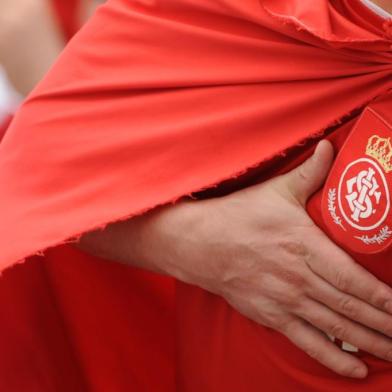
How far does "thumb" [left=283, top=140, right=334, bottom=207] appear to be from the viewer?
2.32 ft

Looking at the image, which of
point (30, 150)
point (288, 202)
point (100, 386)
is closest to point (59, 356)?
point (100, 386)

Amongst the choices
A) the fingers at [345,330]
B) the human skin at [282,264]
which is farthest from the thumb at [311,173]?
the fingers at [345,330]

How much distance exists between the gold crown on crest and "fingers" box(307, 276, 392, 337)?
13 cm

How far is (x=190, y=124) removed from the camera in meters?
0.77

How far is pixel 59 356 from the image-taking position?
0.97 m

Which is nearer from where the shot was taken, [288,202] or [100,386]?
[288,202]

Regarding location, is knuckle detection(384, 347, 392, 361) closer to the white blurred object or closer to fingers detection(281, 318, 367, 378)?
fingers detection(281, 318, 367, 378)

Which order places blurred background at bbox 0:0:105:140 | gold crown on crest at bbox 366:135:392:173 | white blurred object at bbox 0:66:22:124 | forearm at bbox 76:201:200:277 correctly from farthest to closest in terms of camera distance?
1. blurred background at bbox 0:0:105:140
2. white blurred object at bbox 0:66:22:124
3. forearm at bbox 76:201:200:277
4. gold crown on crest at bbox 366:135:392:173

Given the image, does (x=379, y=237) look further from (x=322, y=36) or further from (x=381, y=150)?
(x=322, y=36)

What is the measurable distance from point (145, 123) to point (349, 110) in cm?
21

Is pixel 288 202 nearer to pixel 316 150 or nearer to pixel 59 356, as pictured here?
pixel 316 150

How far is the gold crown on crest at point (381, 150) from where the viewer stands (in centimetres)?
66

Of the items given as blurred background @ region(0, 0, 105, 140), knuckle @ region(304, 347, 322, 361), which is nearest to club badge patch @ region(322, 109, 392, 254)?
knuckle @ region(304, 347, 322, 361)

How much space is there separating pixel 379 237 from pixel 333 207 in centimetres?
5
